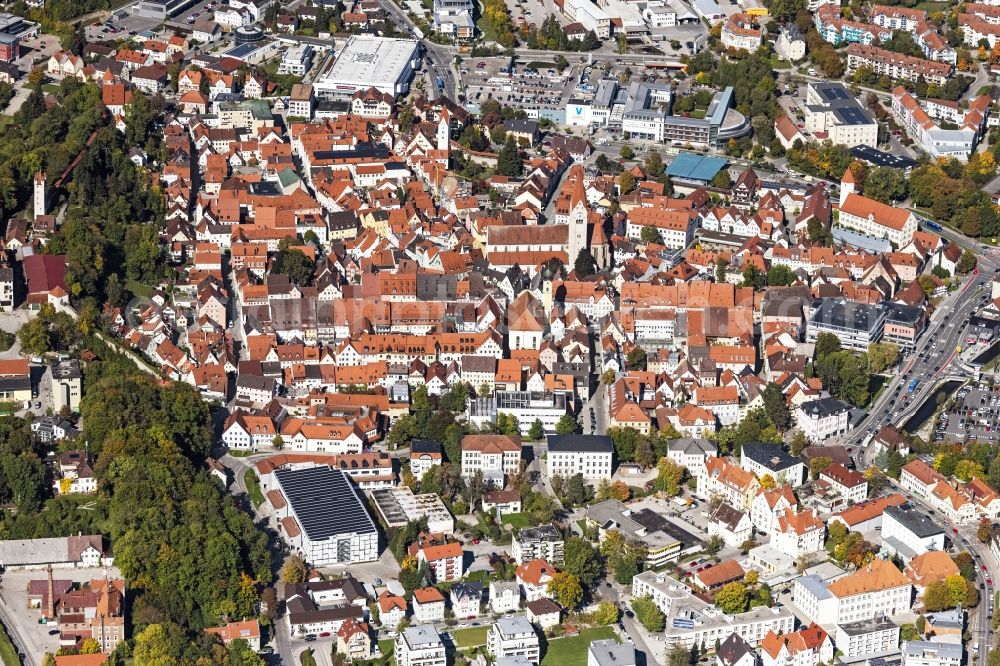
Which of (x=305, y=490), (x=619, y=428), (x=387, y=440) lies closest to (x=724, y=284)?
(x=619, y=428)

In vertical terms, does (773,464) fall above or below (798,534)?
above

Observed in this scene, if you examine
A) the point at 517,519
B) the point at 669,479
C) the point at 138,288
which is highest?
the point at 138,288

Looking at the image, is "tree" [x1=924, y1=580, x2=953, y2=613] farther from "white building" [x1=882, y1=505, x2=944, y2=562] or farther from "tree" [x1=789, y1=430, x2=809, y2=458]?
"tree" [x1=789, y1=430, x2=809, y2=458]

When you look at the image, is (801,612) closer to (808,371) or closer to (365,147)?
(808,371)

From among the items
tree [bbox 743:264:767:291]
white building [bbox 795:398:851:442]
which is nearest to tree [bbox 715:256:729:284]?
tree [bbox 743:264:767:291]

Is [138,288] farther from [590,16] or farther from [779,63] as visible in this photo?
[779,63]

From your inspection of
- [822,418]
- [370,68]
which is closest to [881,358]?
[822,418]
